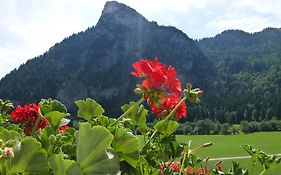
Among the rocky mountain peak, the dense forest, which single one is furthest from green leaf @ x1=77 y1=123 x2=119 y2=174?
the rocky mountain peak

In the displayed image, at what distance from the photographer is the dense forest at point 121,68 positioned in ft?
312

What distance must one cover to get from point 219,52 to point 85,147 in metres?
147

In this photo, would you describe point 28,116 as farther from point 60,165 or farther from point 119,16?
point 119,16

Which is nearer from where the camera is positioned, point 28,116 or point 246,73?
point 28,116

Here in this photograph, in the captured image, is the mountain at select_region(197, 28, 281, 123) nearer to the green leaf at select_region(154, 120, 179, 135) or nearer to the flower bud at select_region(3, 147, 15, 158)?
the green leaf at select_region(154, 120, 179, 135)

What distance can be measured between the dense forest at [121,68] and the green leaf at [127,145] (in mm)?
84144

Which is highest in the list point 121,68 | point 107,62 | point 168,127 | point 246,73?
point 107,62

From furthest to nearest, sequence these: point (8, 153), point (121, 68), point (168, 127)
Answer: point (121, 68)
point (168, 127)
point (8, 153)

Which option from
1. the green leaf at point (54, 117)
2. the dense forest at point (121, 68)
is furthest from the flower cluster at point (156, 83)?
the dense forest at point (121, 68)

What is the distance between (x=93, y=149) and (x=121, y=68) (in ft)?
350

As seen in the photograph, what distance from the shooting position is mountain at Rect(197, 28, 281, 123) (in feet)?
253

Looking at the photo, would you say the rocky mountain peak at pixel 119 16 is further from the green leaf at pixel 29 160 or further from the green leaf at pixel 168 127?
the green leaf at pixel 29 160

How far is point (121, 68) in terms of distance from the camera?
107m

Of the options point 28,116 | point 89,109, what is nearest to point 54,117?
point 89,109
